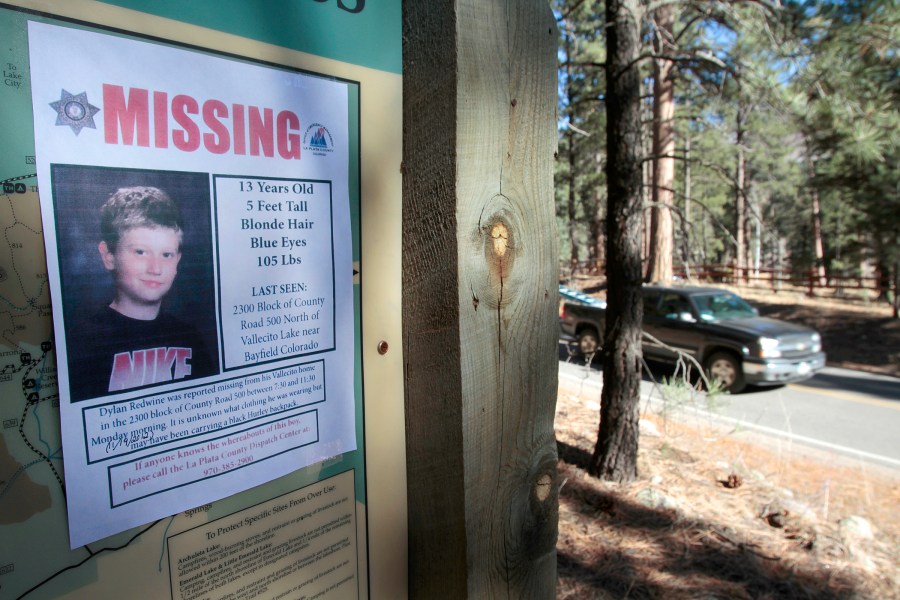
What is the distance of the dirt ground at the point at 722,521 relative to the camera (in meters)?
3.44

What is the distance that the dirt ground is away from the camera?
3.44 meters

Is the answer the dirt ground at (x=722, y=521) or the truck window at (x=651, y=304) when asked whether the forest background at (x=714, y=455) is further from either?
the truck window at (x=651, y=304)

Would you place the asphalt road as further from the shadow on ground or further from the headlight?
the shadow on ground

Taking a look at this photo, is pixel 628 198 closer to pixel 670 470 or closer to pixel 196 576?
pixel 670 470

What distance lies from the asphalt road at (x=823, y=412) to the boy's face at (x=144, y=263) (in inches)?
198

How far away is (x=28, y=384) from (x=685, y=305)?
1010 cm

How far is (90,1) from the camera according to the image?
0.75m

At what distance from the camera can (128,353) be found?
2.61ft

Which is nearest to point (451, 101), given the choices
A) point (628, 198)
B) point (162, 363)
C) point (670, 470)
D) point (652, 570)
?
point (162, 363)

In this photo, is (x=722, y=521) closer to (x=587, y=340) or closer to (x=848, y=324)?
(x=587, y=340)

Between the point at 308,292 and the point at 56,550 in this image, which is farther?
the point at 308,292

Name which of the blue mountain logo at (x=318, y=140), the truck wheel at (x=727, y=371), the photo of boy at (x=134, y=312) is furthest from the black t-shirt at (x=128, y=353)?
the truck wheel at (x=727, y=371)

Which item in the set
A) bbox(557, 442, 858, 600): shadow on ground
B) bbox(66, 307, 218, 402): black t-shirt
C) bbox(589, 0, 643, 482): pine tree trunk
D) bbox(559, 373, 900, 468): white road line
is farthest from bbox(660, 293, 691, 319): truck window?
bbox(66, 307, 218, 402): black t-shirt

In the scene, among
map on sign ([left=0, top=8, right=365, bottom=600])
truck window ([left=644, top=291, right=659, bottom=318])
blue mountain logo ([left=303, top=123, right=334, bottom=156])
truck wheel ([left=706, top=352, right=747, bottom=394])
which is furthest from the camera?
truck window ([left=644, top=291, right=659, bottom=318])
